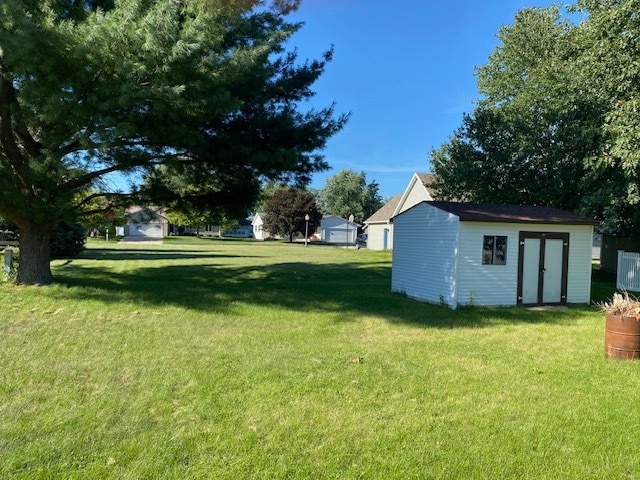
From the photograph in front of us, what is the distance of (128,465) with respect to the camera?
11.0ft

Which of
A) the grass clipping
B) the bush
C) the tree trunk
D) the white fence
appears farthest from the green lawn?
the bush

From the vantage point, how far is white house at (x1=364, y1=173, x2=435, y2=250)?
34.5 m

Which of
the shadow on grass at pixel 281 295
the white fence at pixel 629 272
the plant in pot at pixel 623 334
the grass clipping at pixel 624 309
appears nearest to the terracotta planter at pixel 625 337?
the plant in pot at pixel 623 334

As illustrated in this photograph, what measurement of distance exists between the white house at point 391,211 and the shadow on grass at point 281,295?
62.2 feet

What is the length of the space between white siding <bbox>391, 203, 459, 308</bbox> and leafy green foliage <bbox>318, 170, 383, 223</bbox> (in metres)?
62.4

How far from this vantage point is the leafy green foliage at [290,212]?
56875 mm

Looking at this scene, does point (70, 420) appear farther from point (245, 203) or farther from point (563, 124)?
point (563, 124)

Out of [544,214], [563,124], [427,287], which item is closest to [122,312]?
[427,287]

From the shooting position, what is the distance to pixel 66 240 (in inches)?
856

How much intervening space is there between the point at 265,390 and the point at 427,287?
8.14 metres

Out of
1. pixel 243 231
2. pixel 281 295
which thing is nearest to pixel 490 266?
pixel 281 295

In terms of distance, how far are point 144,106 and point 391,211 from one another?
1296 inches

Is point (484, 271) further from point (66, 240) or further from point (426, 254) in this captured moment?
point (66, 240)

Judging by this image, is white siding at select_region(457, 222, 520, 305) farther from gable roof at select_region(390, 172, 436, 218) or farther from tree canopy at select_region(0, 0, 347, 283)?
gable roof at select_region(390, 172, 436, 218)
